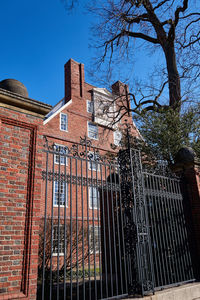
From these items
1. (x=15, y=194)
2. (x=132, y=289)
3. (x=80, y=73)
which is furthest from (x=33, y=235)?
(x=80, y=73)

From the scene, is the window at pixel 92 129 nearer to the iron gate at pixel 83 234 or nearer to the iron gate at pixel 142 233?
the iron gate at pixel 83 234

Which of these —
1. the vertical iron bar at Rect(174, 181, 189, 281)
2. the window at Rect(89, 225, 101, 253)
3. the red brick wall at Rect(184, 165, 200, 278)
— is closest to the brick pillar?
the red brick wall at Rect(184, 165, 200, 278)

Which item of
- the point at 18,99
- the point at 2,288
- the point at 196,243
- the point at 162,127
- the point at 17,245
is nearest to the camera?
the point at 2,288

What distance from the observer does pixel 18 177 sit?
3438 mm

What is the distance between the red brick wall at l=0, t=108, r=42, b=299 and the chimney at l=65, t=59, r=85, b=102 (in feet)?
53.5

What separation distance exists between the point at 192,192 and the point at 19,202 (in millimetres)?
4885

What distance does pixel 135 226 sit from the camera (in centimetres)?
459

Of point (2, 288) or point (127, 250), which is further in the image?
point (127, 250)

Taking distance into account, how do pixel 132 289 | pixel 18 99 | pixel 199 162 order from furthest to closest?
pixel 199 162 < pixel 132 289 < pixel 18 99

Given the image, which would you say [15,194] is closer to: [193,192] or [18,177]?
[18,177]

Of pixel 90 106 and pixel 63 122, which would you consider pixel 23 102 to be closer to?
pixel 63 122

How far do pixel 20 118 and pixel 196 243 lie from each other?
535 centimetres

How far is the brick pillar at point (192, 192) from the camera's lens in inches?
238

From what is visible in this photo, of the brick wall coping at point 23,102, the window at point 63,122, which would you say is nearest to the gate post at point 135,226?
the brick wall coping at point 23,102
